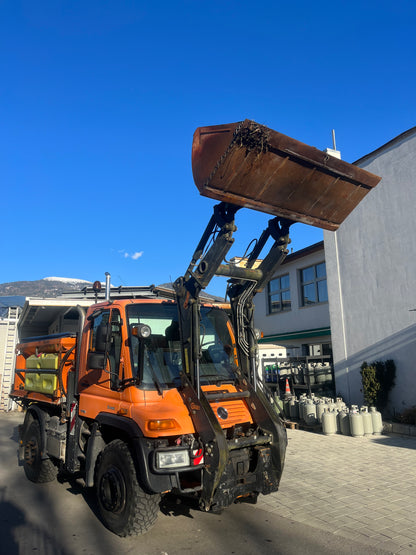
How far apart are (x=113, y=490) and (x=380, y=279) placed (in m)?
10.2

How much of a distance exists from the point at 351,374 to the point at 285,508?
331 inches

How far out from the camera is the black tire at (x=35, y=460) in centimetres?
658

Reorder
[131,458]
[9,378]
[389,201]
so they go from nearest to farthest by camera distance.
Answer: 1. [131,458]
2. [389,201]
3. [9,378]

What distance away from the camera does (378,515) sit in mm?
5234

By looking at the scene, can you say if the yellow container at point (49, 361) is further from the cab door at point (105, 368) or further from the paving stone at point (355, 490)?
the paving stone at point (355, 490)

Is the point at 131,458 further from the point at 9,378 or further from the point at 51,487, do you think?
the point at 9,378

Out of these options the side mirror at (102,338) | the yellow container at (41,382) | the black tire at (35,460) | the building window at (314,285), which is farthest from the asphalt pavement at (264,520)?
the building window at (314,285)

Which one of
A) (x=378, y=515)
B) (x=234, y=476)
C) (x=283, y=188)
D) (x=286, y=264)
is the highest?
(x=286, y=264)

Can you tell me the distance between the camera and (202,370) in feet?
17.2

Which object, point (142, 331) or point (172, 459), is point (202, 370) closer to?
point (142, 331)

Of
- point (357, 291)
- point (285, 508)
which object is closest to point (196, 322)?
point (285, 508)

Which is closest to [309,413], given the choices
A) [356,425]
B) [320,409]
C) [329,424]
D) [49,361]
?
[320,409]

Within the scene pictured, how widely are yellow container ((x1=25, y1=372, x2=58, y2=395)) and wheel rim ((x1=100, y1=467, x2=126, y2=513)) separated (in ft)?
6.44

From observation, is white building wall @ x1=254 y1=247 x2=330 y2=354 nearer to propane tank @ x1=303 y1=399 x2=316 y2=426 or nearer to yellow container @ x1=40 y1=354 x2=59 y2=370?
propane tank @ x1=303 y1=399 x2=316 y2=426
